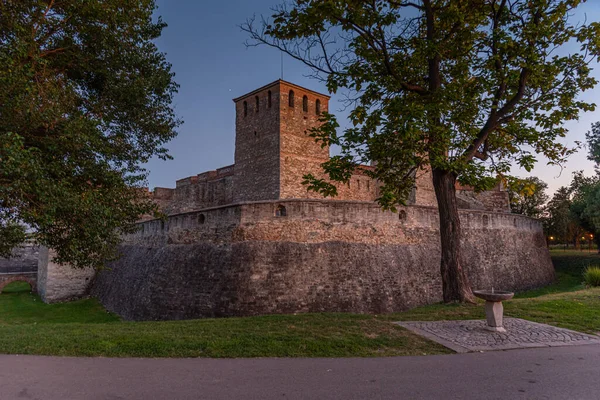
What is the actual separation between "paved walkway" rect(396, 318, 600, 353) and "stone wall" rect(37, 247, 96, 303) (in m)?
23.6

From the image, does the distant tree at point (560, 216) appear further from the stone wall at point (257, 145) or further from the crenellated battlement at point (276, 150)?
the stone wall at point (257, 145)

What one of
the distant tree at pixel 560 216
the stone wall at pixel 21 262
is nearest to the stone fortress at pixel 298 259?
the distant tree at pixel 560 216

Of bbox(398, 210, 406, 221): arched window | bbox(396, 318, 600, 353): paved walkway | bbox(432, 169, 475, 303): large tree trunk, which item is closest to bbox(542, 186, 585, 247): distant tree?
bbox(398, 210, 406, 221): arched window

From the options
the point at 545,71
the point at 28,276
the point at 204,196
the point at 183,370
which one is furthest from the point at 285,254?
the point at 28,276

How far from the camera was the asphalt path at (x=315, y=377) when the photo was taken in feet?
13.1

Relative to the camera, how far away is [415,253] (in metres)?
15.5

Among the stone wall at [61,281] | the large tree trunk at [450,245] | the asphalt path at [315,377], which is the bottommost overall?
the stone wall at [61,281]

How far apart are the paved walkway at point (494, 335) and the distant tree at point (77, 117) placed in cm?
744

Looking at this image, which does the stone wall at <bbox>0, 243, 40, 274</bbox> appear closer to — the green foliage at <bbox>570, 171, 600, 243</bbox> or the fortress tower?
the fortress tower

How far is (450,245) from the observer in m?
9.66

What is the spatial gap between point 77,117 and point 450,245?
9838mm

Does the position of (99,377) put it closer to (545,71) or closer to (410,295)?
(545,71)

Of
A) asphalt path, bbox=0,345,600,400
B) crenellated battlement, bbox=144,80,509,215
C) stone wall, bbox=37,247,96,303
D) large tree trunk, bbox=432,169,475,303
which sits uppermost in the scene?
crenellated battlement, bbox=144,80,509,215

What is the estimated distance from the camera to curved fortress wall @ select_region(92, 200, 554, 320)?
13.1 m
